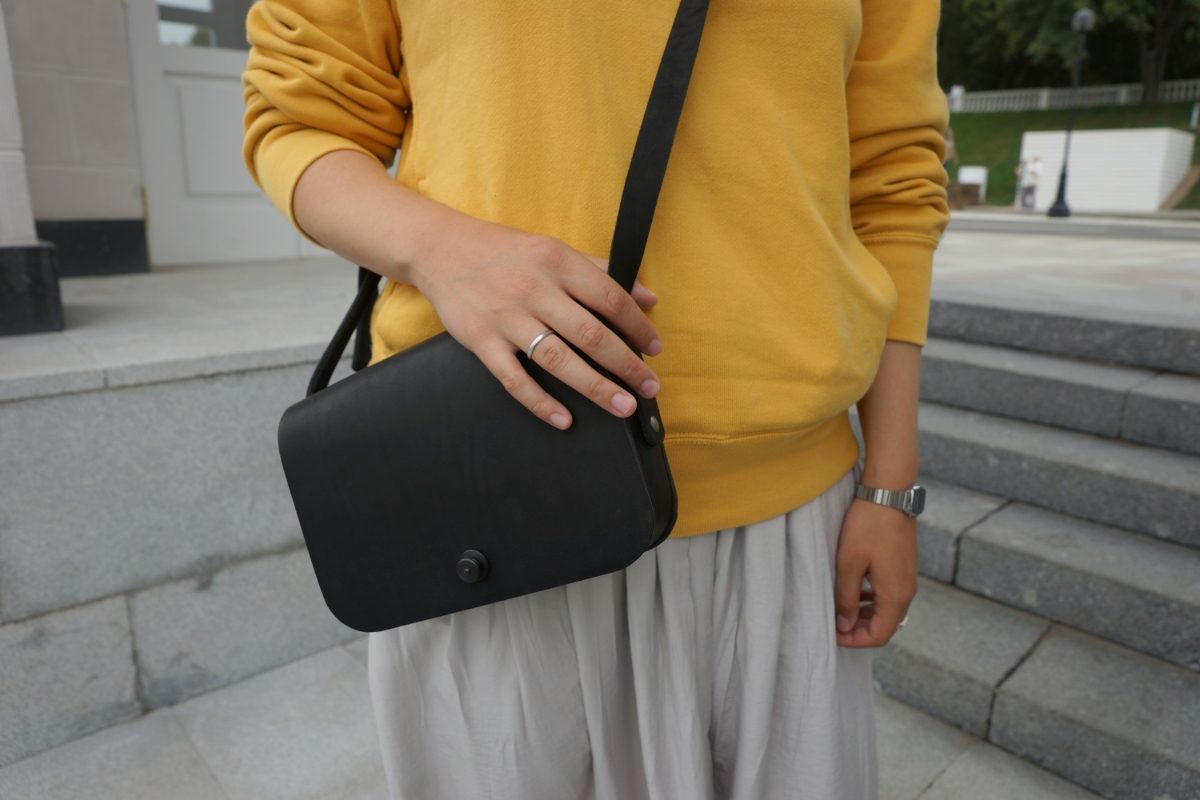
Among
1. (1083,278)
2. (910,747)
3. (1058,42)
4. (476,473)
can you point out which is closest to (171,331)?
(476,473)

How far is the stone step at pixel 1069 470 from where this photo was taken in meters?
2.15

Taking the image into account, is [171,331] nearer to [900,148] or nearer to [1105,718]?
[900,148]

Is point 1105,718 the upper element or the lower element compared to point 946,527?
lower

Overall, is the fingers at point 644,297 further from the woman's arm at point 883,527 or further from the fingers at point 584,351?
the woman's arm at point 883,527

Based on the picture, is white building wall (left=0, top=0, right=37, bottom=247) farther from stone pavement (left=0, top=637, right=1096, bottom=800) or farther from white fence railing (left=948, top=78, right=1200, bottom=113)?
white fence railing (left=948, top=78, right=1200, bottom=113)

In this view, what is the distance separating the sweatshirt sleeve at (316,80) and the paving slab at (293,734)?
1552mm

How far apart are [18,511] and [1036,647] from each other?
246 cm

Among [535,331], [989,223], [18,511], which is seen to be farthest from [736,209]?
[989,223]

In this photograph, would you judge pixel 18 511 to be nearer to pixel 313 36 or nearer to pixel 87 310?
pixel 87 310

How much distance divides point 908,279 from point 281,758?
179 cm

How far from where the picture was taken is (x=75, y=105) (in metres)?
3.47

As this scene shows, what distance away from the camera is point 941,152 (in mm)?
925

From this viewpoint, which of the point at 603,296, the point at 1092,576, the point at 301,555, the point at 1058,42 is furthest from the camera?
the point at 1058,42

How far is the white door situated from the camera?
3.83 m
